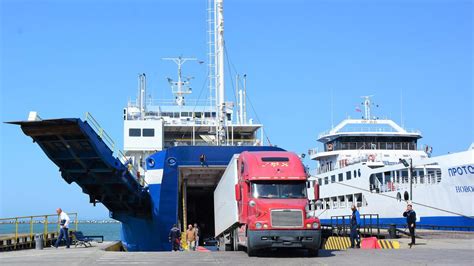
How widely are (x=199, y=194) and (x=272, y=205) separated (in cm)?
2141

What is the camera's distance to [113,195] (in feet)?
91.9

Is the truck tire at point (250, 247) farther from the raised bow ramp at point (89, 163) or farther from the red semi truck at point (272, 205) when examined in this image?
the raised bow ramp at point (89, 163)

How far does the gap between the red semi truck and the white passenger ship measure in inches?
682

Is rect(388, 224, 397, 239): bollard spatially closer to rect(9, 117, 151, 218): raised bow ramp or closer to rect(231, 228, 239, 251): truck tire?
rect(231, 228, 239, 251): truck tire

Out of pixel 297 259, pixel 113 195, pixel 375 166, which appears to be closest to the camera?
pixel 297 259

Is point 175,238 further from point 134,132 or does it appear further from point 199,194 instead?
point 134,132

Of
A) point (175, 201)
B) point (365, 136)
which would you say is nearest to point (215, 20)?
point (175, 201)

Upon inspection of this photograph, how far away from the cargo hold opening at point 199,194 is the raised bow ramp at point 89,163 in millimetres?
2326

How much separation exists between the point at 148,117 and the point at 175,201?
49.9 ft

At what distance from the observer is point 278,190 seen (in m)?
17.8

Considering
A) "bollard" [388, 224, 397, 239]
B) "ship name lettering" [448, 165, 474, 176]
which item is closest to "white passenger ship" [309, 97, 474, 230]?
"ship name lettering" [448, 165, 474, 176]

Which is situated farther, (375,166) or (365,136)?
(365,136)

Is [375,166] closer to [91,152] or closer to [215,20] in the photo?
[215,20]

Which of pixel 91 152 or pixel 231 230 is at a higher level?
pixel 91 152
